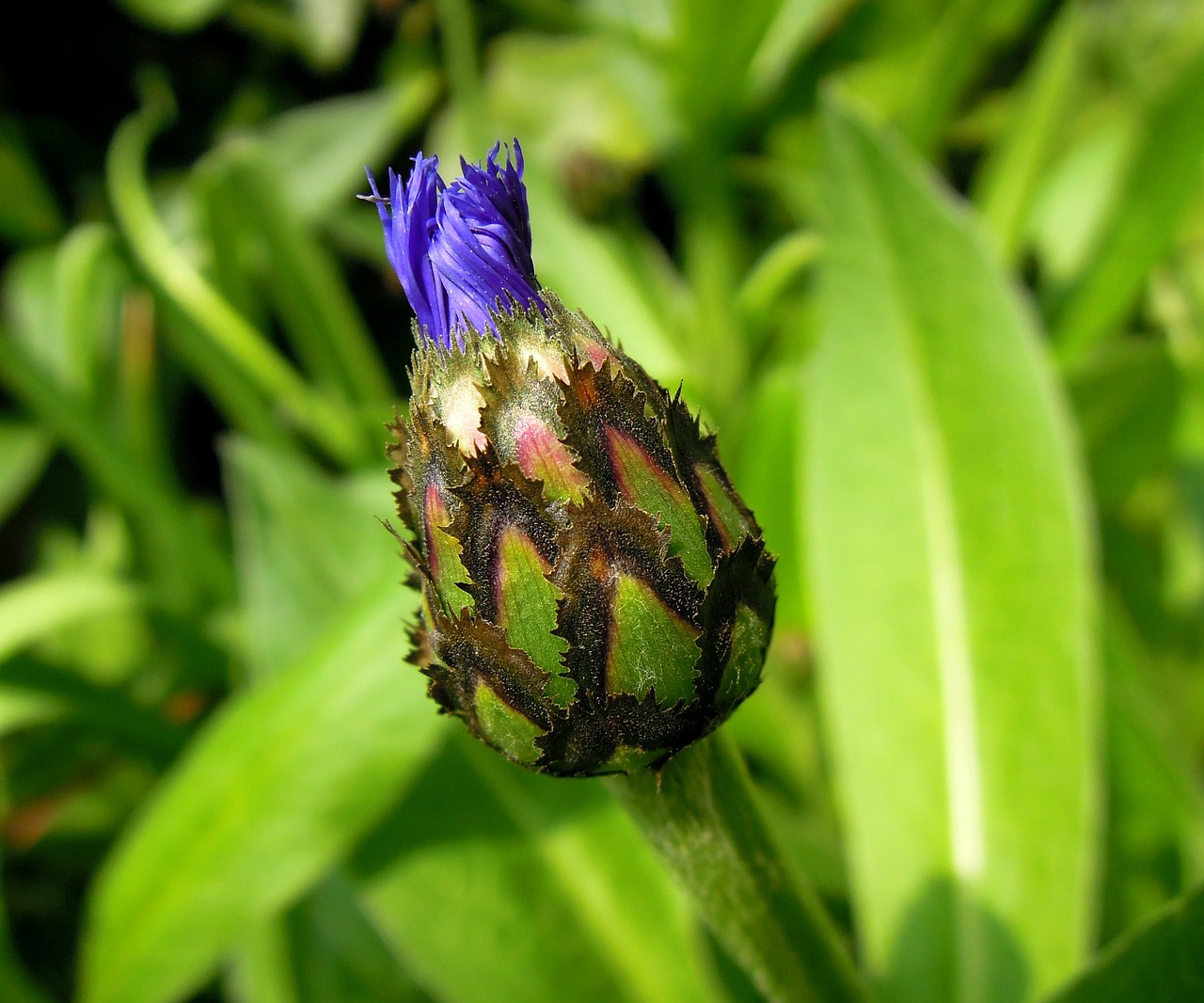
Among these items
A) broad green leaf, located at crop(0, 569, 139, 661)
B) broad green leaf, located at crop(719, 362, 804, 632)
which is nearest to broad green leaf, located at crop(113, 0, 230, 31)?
broad green leaf, located at crop(0, 569, 139, 661)

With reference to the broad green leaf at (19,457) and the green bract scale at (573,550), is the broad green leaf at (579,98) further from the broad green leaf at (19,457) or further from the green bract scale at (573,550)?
the green bract scale at (573,550)

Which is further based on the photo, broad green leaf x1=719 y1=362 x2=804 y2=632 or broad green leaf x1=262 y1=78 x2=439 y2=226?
broad green leaf x1=262 y1=78 x2=439 y2=226

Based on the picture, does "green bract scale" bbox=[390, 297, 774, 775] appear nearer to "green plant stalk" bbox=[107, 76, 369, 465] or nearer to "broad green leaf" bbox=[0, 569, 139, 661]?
"broad green leaf" bbox=[0, 569, 139, 661]

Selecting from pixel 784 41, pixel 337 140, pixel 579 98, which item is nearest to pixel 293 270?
pixel 337 140

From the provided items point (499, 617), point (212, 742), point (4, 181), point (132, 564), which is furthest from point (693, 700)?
point (4, 181)

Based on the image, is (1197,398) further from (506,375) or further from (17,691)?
(17,691)
